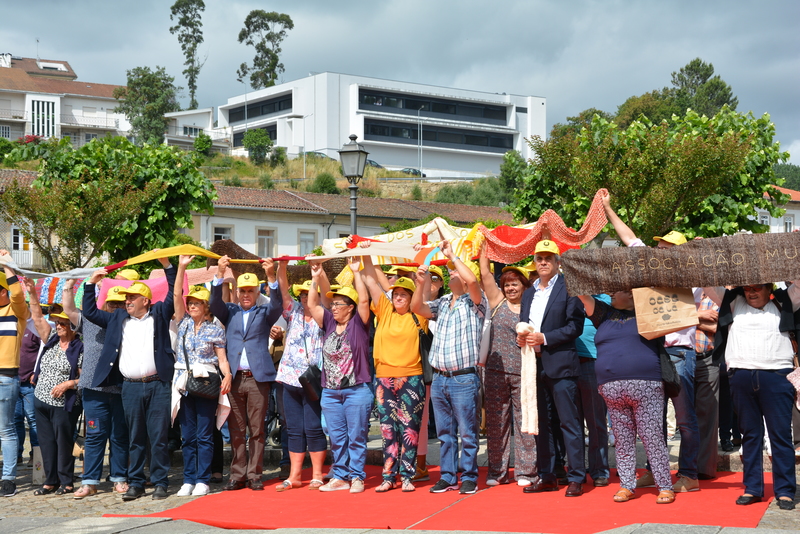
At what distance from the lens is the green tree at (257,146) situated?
6644 cm

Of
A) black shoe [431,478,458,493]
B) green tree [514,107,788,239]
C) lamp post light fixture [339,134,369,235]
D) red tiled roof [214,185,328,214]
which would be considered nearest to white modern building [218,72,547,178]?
red tiled roof [214,185,328,214]

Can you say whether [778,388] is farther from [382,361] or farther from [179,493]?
[179,493]

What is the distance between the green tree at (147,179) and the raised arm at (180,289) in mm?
8069

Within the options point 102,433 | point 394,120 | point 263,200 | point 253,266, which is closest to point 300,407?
point 102,433

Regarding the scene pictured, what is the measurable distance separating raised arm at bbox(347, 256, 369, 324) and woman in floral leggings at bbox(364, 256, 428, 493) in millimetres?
250

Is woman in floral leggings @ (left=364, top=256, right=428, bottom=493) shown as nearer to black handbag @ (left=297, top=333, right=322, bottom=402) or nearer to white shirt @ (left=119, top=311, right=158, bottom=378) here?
black handbag @ (left=297, top=333, right=322, bottom=402)

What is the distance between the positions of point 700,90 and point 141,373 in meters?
74.7

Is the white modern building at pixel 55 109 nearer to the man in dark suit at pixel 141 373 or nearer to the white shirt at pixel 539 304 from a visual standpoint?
the man in dark suit at pixel 141 373

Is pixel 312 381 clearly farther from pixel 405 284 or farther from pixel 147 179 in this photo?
pixel 147 179

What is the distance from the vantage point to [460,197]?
5884cm

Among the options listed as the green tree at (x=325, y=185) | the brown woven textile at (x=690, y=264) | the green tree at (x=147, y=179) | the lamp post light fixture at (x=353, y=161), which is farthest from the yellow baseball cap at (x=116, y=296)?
the green tree at (x=325, y=185)

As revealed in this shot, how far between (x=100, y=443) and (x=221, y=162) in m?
58.3

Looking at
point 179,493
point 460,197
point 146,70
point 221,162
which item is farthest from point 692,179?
point 146,70

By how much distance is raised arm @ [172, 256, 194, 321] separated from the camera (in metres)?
8.20
